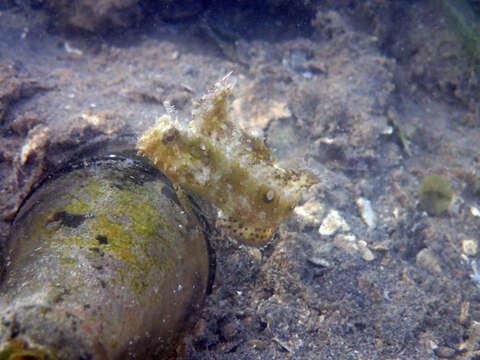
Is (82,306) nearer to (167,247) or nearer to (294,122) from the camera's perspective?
(167,247)

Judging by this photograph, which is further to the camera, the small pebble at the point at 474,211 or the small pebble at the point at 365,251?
the small pebble at the point at 474,211

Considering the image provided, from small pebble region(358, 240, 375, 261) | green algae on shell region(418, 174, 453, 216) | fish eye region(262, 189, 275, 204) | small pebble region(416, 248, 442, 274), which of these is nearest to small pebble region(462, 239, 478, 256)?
green algae on shell region(418, 174, 453, 216)

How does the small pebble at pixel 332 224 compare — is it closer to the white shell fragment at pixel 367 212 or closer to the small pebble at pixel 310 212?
the small pebble at pixel 310 212

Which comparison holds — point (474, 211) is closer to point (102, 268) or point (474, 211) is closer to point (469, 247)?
point (469, 247)

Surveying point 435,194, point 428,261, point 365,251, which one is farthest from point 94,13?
point 428,261

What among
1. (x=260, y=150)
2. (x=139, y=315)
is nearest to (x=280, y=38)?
(x=260, y=150)

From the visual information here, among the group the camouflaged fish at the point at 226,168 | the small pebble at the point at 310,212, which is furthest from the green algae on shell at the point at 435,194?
the camouflaged fish at the point at 226,168
